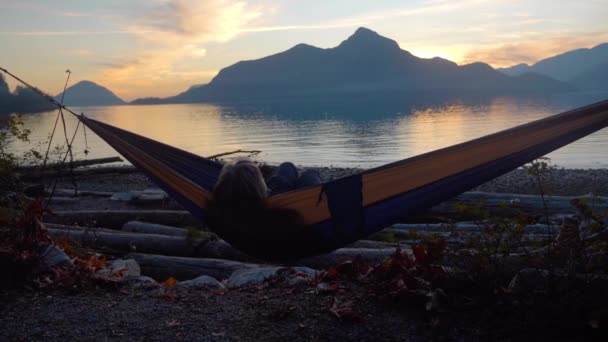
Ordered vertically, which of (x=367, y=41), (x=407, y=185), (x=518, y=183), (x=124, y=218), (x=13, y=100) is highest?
(x=367, y=41)

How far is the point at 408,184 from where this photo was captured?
287 centimetres

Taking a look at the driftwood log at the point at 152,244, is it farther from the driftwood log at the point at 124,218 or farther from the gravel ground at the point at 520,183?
the gravel ground at the point at 520,183

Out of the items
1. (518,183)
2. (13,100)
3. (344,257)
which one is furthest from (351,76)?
(344,257)

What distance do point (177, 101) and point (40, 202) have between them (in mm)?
141151

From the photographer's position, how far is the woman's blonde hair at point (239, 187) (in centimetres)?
305

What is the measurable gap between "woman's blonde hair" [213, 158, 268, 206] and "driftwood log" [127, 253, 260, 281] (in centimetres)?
77

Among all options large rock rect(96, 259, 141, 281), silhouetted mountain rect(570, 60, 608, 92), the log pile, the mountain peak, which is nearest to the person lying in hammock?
the log pile

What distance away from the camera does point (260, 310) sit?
2.45m

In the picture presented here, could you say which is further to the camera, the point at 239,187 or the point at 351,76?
the point at 351,76

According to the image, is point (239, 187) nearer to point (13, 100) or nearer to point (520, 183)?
point (520, 183)

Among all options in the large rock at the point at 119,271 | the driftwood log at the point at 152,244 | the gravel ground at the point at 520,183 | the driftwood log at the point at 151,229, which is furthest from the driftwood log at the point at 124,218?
the gravel ground at the point at 520,183

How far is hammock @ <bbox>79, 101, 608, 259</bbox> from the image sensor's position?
2.78m

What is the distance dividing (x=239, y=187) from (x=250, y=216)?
0.19m

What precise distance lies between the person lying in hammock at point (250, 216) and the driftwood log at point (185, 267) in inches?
20.5
